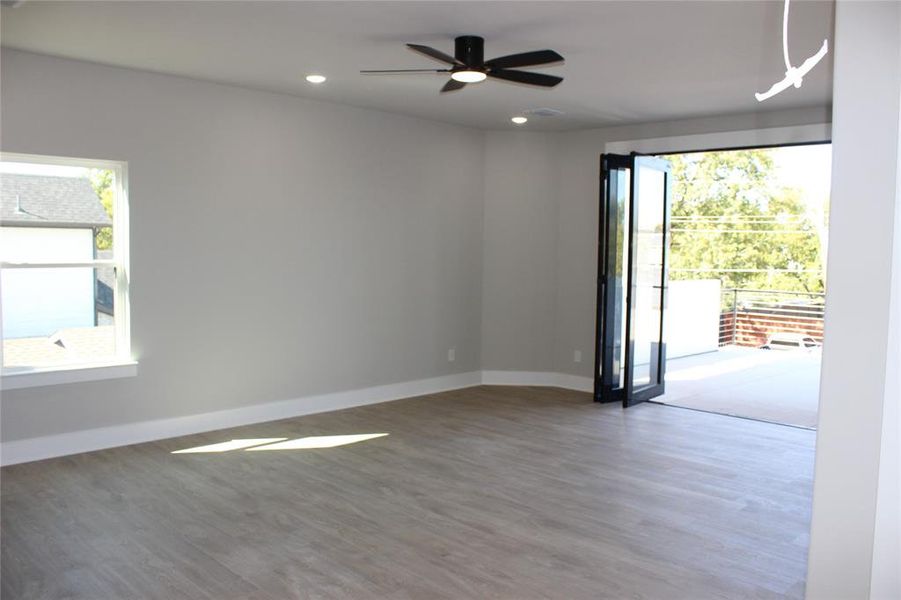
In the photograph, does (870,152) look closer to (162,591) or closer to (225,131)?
(162,591)

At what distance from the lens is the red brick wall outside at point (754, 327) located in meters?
10.9

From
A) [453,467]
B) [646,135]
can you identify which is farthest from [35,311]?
[646,135]

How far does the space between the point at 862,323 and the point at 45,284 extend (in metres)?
4.91

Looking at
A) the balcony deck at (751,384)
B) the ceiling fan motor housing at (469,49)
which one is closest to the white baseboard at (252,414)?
the balcony deck at (751,384)

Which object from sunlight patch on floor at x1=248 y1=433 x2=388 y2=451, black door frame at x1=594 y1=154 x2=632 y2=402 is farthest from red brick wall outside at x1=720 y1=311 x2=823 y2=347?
sunlight patch on floor at x1=248 y1=433 x2=388 y2=451

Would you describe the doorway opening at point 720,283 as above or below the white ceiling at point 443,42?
below

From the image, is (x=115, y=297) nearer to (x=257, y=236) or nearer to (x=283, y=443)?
(x=257, y=236)

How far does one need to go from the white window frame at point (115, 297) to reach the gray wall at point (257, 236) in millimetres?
70

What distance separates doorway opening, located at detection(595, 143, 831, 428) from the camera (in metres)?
6.84

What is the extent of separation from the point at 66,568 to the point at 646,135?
592 cm

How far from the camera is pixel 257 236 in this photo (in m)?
5.81

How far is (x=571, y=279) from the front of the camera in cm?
757

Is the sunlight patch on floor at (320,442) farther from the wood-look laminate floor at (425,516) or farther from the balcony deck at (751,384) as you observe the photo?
the balcony deck at (751,384)

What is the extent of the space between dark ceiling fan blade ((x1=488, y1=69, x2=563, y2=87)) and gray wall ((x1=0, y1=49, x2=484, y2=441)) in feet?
8.08
